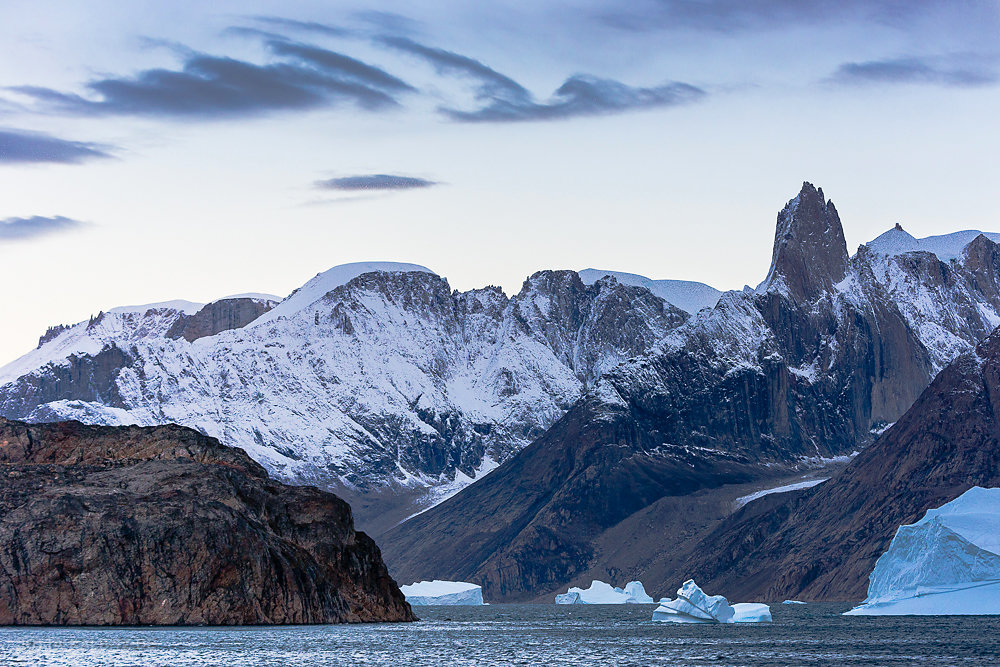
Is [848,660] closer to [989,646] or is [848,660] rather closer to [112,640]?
[989,646]

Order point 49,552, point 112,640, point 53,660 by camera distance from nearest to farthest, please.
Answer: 1. point 53,660
2. point 112,640
3. point 49,552

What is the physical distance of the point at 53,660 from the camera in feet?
495

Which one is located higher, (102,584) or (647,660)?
(102,584)

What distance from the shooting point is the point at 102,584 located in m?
192

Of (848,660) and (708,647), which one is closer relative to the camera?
(848,660)

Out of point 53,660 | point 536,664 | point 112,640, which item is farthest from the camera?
point 112,640

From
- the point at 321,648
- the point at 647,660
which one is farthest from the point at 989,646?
the point at 321,648

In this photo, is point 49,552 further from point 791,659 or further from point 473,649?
point 791,659

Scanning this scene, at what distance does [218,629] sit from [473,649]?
1211 inches

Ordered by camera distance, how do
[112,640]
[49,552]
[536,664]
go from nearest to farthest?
1. [536,664]
2. [112,640]
3. [49,552]

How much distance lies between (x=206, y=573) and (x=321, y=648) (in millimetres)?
28774

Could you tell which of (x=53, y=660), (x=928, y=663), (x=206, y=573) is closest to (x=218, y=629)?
(x=206, y=573)

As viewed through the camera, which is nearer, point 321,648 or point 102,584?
point 321,648

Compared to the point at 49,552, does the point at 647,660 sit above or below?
below
